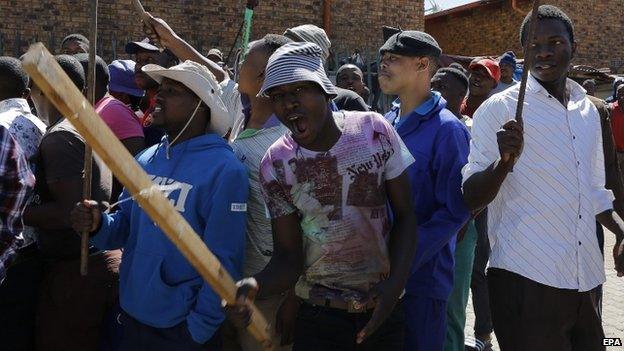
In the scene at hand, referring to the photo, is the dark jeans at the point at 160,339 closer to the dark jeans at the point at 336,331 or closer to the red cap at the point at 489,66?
the dark jeans at the point at 336,331

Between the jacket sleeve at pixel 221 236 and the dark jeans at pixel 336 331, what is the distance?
351mm

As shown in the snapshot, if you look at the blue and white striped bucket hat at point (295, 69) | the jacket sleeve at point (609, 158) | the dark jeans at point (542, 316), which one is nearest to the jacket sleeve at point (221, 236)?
the blue and white striped bucket hat at point (295, 69)

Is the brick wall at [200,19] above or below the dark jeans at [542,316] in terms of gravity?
below

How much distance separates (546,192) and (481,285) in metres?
2.45

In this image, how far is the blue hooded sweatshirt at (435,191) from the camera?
10.00 feet

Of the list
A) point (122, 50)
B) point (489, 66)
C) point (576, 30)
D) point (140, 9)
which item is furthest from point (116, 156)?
point (576, 30)

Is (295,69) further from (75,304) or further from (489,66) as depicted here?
(489,66)

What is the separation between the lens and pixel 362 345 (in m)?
2.70

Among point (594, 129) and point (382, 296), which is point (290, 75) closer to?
point (382, 296)

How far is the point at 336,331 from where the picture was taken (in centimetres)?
268

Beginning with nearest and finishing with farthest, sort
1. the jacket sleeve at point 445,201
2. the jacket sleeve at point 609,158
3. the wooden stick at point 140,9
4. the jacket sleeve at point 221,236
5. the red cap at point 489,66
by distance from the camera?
the jacket sleeve at point 221,236 → the jacket sleeve at point 445,201 → the jacket sleeve at point 609,158 → the wooden stick at point 140,9 → the red cap at point 489,66

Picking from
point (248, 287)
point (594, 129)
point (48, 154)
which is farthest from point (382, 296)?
point (48, 154)

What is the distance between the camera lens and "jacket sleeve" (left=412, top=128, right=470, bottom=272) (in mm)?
3004

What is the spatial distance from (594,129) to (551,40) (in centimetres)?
45
